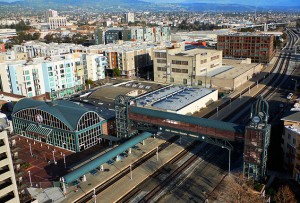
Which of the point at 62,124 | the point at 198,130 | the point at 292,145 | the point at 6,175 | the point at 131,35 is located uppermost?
the point at 131,35

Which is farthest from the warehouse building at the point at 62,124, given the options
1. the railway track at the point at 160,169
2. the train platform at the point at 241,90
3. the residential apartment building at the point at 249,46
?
the residential apartment building at the point at 249,46

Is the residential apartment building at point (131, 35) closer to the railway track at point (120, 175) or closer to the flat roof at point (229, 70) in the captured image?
the flat roof at point (229, 70)

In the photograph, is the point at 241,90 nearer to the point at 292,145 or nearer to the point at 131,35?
the point at 292,145

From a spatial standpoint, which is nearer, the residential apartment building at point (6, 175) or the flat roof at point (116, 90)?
the residential apartment building at point (6, 175)

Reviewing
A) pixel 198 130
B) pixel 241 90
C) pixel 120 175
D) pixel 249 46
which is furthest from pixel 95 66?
pixel 249 46

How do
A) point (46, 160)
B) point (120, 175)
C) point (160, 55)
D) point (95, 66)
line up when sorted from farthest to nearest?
point (95, 66) < point (160, 55) < point (46, 160) < point (120, 175)

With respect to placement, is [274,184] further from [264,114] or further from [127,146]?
[127,146]
